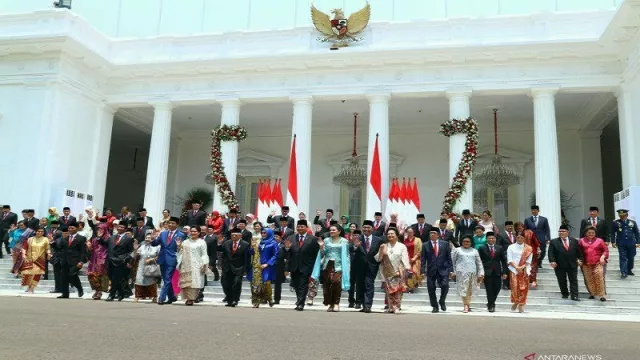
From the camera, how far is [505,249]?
1046cm

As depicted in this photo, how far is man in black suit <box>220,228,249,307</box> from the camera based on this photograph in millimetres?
9805

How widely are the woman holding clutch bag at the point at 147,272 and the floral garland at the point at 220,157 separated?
6.38m

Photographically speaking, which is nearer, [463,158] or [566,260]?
[566,260]

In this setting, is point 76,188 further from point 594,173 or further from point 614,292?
point 594,173

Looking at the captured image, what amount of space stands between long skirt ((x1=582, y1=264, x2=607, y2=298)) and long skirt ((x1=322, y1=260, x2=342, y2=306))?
495 centimetres

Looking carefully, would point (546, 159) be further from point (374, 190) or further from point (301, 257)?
point (301, 257)

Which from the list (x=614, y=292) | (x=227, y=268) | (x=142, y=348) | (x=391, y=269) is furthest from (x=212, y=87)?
(x=142, y=348)

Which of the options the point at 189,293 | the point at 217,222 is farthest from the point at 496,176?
the point at 189,293

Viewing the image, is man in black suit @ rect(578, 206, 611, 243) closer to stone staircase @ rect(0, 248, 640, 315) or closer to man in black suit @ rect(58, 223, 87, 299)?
stone staircase @ rect(0, 248, 640, 315)

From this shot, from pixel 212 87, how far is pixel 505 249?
36.7ft

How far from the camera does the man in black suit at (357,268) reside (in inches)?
376

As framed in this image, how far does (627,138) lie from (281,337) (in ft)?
43.5

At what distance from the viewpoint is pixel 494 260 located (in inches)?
388

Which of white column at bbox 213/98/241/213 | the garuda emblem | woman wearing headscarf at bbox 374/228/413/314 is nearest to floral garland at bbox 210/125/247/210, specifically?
white column at bbox 213/98/241/213
